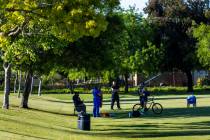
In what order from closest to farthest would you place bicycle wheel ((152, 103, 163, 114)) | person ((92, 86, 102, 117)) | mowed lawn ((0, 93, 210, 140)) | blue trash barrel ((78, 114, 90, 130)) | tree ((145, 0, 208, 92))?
mowed lawn ((0, 93, 210, 140)), blue trash barrel ((78, 114, 90, 130)), person ((92, 86, 102, 117)), bicycle wheel ((152, 103, 163, 114)), tree ((145, 0, 208, 92))

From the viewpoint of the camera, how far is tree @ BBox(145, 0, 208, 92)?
7881 centimetres

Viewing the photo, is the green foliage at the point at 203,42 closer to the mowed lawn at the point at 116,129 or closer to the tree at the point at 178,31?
the tree at the point at 178,31

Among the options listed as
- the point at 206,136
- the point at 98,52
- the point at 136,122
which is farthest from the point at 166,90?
the point at 206,136

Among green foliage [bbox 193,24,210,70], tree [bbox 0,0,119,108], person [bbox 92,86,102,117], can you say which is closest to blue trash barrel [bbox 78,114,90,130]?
tree [bbox 0,0,119,108]

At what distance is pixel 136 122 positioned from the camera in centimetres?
2833

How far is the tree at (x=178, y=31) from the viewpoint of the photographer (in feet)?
259

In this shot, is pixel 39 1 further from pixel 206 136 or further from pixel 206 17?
pixel 206 17

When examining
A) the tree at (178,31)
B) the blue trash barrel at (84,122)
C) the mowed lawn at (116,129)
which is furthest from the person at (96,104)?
the tree at (178,31)

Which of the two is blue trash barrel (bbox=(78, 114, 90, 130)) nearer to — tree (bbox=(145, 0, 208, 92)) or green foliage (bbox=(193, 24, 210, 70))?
green foliage (bbox=(193, 24, 210, 70))

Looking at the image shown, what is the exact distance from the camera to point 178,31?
266ft

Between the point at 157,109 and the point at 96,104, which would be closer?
the point at 96,104

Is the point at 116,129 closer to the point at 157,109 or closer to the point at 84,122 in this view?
the point at 84,122

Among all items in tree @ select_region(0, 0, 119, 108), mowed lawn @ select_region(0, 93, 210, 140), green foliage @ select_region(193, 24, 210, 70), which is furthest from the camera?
green foliage @ select_region(193, 24, 210, 70)

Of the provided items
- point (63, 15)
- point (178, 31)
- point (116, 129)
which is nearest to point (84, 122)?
point (116, 129)
